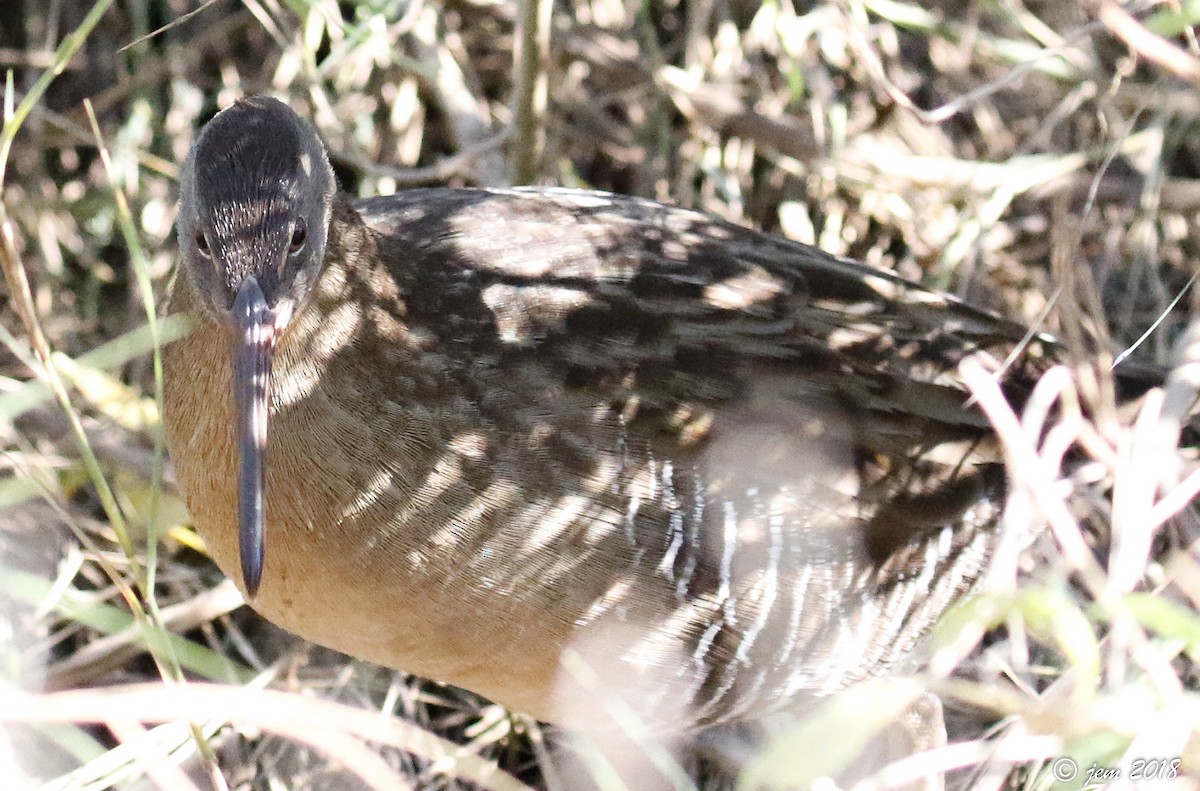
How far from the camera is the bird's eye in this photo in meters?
1.67

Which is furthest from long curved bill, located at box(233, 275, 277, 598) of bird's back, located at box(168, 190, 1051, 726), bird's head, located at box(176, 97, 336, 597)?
bird's back, located at box(168, 190, 1051, 726)

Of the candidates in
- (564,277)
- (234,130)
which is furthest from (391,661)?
(234,130)

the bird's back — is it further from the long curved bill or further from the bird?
the long curved bill

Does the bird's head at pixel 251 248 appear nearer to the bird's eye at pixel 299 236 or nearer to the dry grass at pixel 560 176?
the bird's eye at pixel 299 236

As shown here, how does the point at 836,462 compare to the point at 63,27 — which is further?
the point at 63,27

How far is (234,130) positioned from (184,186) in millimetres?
158

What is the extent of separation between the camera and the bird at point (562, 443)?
5.75 feet

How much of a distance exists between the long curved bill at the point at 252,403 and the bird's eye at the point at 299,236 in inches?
3.3

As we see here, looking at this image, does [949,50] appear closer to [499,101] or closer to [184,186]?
[499,101]

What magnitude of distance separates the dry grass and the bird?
18 centimetres

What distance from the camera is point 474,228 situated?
2027mm

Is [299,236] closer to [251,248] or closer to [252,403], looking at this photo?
[251,248]

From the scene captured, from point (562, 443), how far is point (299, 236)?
44cm

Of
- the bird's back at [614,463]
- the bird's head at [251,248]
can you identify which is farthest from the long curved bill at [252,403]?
the bird's back at [614,463]
